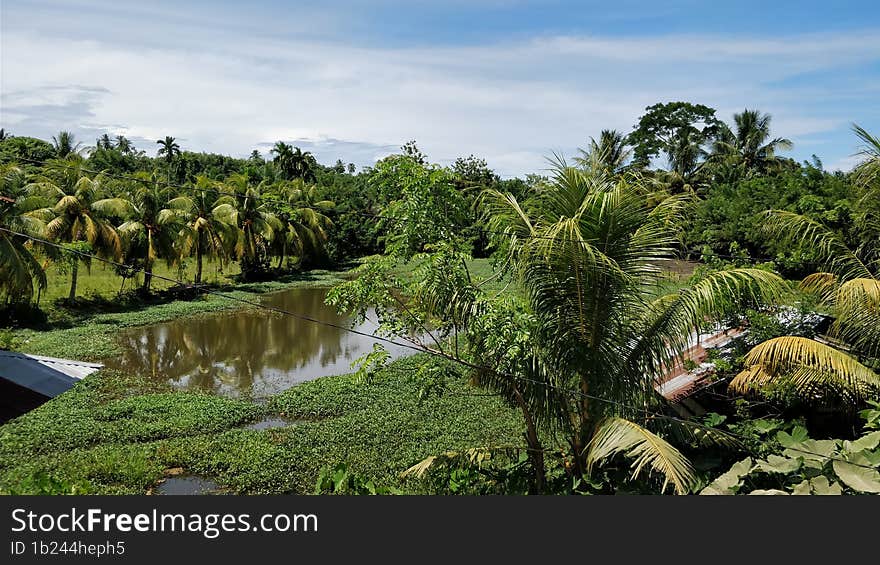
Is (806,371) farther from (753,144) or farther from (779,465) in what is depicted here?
(753,144)

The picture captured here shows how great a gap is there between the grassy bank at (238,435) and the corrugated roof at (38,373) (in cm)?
150

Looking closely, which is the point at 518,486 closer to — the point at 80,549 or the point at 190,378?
the point at 80,549

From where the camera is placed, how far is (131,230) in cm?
2108

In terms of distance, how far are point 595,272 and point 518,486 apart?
253cm

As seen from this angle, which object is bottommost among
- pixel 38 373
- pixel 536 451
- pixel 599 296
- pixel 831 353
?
pixel 536 451

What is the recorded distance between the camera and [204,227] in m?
24.7

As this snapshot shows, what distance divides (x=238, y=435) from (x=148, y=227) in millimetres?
14437

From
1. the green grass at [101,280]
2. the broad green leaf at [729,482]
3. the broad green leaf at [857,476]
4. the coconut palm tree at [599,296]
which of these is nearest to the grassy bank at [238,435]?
the coconut palm tree at [599,296]

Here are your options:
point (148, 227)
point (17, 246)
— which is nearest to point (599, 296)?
point (17, 246)

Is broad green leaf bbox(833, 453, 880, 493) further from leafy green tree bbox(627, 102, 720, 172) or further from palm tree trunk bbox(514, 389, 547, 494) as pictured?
leafy green tree bbox(627, 102, 720, 172)

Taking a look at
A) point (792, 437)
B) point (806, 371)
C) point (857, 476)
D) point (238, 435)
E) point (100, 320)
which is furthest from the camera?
point (100, 320)

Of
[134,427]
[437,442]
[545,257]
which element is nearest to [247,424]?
[134,427]

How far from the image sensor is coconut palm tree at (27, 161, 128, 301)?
1883cm

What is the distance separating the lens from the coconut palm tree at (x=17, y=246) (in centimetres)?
1427
